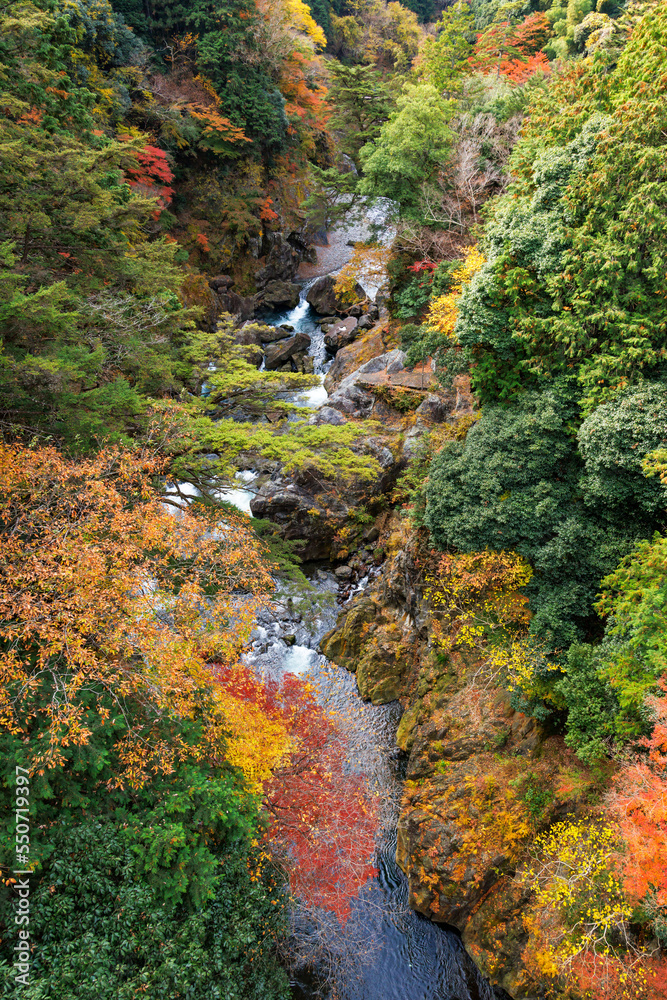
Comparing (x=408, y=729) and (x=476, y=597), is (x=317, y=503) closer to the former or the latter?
(x=476, y=597)

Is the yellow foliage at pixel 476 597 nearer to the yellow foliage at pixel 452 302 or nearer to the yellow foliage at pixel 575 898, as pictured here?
the yellow foliage at pixel 575 898

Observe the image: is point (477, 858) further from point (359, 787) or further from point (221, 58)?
point (221, 58)

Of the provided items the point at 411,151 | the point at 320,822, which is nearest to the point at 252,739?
the point at 320,822

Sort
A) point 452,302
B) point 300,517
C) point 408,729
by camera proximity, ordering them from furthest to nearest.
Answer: point 300,517, point 452,302, point 408,729

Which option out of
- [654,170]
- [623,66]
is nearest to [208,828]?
[654,170]

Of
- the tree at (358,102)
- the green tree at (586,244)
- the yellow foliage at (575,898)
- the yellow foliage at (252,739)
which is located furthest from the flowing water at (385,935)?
the tree at (358,102)

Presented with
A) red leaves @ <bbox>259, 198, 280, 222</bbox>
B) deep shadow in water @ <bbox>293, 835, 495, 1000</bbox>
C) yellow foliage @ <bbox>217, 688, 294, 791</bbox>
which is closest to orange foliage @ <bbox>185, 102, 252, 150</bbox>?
red leaves @ <bbox>259, 198, 280, 222</bbox>
